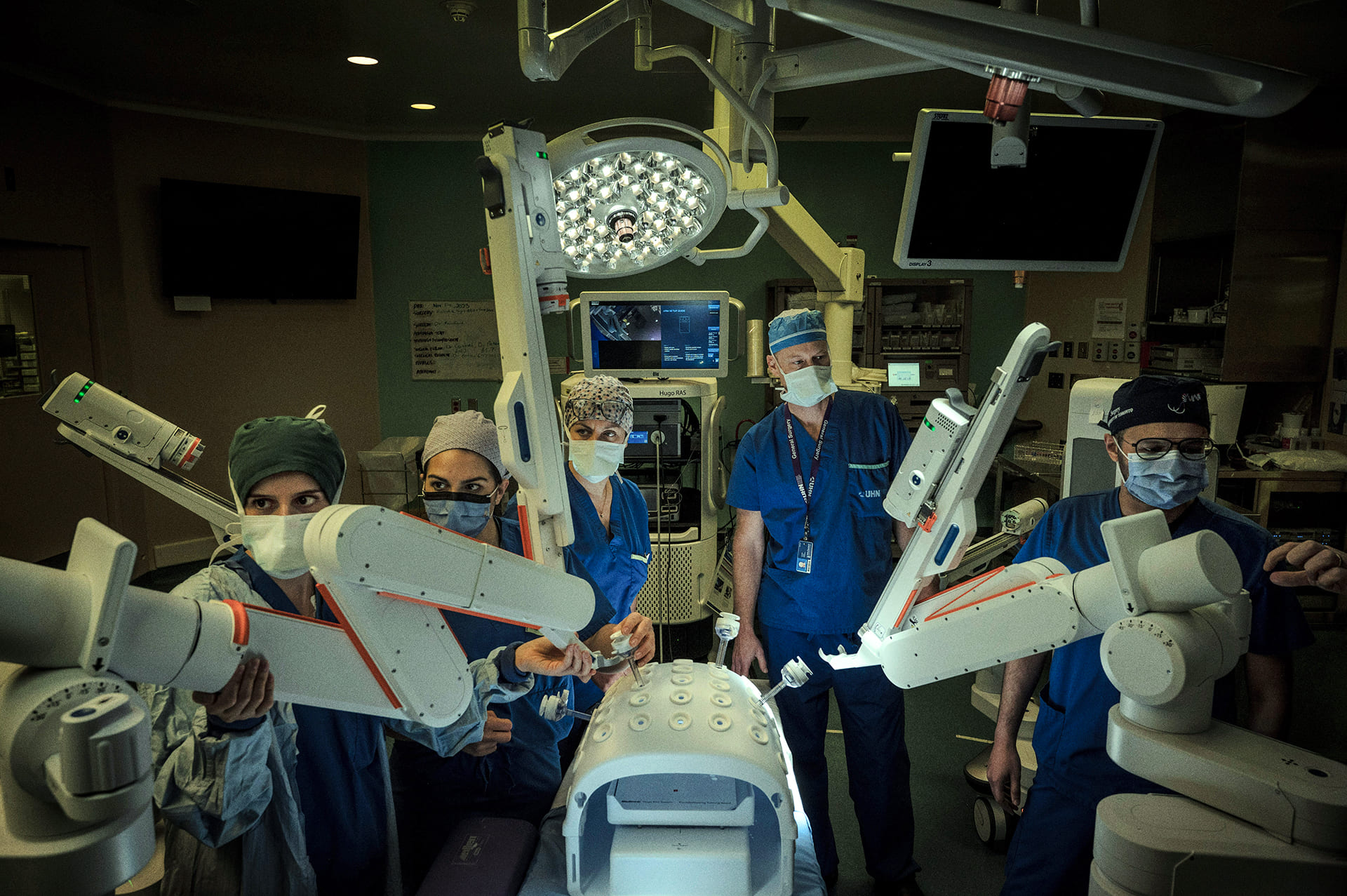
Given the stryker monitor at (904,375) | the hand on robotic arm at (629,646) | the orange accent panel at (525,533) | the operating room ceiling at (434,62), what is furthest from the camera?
the stryker monitor at (904,375)

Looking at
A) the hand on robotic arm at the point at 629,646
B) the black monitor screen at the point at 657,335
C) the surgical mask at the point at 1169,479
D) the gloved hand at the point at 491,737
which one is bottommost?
the gloved hand at the point at 491,737

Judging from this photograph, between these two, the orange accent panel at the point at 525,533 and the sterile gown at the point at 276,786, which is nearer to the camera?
the sterile gown at the point at 276,786

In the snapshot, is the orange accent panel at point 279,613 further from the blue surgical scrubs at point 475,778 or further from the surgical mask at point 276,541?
the blue surgical scrubs at point 475,778

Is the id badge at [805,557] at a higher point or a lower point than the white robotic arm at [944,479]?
lower

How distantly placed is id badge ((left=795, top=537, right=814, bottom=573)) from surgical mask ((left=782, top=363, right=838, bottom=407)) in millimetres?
433

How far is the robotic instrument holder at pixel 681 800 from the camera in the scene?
1270 millimetres

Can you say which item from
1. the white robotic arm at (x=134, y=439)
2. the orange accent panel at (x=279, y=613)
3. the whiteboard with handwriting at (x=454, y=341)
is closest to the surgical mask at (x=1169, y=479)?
the orange accent panel at (x=279, y=613)

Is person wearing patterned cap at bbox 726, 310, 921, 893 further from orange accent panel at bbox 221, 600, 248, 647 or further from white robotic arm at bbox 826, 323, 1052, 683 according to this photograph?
orange accent panel at bbox 221, 600, 248, 647

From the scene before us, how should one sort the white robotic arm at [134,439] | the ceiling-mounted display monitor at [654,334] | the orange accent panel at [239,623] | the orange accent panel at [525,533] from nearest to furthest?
the orange accent panel at [239,623] < the orange accent panel at [525,533] < the white robotic arm at [134,439] < the ceiling-mounted display monitor at [654,334]

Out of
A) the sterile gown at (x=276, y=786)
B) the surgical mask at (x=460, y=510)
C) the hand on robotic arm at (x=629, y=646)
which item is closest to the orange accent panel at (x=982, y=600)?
the hand on robotic arm at (x=629, y=646)

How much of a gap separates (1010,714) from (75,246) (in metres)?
5.65

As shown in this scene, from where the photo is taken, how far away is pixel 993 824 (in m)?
2.64

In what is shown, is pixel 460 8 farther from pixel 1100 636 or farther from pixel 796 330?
pixel 1100 636

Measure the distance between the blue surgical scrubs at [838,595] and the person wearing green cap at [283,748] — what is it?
103 centimetres
